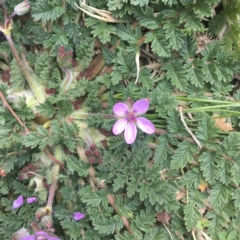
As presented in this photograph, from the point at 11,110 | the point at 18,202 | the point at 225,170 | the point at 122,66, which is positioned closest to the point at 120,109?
the point at 122,66

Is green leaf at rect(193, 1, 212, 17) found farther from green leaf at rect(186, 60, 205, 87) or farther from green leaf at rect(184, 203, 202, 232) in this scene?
green leaf at rect(184, 203, 202, 232)

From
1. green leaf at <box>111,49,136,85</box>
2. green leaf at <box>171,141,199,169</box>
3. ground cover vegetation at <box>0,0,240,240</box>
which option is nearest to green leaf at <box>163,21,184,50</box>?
ground cover vegetation at <box>0,0,240,240</box>

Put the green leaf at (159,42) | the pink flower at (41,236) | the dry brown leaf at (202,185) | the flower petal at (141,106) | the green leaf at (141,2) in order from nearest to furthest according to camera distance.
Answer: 1. the pink flower at (41,236)
2. the flower petal at (141,106)
3. the green leaf at (141,2)
4. the green leaf at (159,42)
5. the dry brown leaf at (202,185)

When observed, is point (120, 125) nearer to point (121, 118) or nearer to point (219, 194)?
point (121, 118)

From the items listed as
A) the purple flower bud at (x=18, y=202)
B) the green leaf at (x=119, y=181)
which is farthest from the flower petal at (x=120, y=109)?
the purple flower bud at (x=18, y=202)

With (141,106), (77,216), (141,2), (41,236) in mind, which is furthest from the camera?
(77,216)

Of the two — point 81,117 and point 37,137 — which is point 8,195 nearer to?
point 37,137

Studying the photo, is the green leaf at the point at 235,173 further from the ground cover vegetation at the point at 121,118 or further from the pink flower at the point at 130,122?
the pink flower at the point at 130,122
